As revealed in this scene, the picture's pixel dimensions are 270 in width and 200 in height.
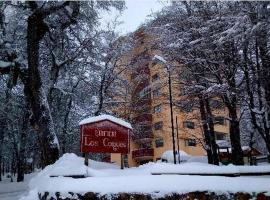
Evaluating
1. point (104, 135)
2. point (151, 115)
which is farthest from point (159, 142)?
point (104, 135)

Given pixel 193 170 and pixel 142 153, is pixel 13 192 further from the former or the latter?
pixel 142 153

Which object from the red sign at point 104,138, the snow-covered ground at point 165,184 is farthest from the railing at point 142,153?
the snow-covered ground at point 165,184

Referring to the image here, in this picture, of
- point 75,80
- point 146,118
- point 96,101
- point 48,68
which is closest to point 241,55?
point 48,68

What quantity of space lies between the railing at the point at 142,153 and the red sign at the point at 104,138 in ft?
121

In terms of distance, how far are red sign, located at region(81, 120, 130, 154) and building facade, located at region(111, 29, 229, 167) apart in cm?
1229

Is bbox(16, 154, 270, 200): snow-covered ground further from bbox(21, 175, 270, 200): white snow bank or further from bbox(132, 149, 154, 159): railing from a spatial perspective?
bbox(132, 149, 154, 159): railing

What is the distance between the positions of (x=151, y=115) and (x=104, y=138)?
120 ft

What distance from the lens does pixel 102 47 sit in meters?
27.2

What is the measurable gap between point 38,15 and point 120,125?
7094 mm

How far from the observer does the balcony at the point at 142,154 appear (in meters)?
48.5

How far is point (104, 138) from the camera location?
11406 millimetres

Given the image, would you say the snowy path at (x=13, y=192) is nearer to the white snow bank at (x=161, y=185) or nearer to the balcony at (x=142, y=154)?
the white snow bank at (x=161, y=185)

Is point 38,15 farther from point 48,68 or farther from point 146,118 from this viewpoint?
point 146,118

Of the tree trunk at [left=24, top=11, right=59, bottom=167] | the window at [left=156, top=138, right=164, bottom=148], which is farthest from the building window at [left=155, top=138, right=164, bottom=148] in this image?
the tree trunk at [left=24, top=11, right=59, bottom=167]
